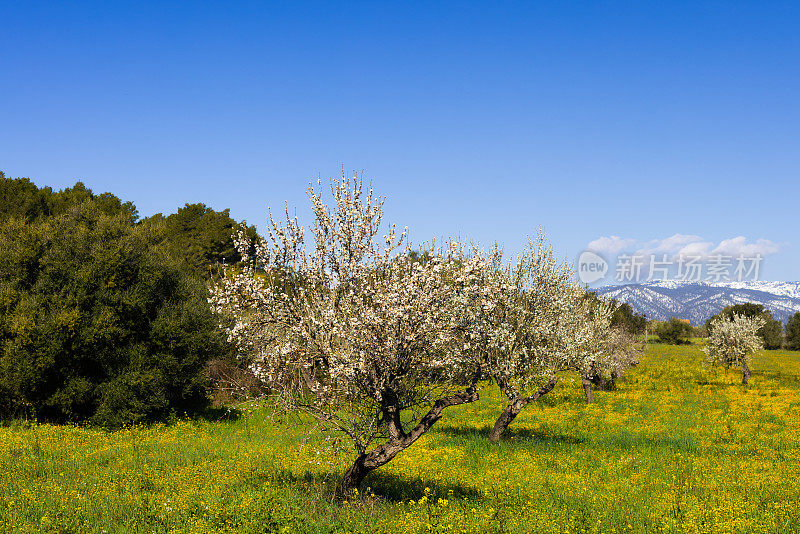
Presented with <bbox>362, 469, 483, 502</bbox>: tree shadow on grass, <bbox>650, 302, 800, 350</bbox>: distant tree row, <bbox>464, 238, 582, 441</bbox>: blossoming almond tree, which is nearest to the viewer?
<bbox>362, 469, 483, 502</bbox>: tree shadow on grass

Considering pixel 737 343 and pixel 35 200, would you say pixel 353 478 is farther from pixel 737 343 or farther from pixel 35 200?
pixel 737 343

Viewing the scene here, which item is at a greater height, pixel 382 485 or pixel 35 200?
pixel 35 200

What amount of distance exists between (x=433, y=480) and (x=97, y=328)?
18.9 meters

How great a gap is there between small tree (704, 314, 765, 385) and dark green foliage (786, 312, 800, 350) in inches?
3169

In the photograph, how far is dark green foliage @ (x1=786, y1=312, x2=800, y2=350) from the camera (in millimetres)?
116000

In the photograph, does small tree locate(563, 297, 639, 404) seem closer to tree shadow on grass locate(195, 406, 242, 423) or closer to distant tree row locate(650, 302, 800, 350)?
tree shadow on grass locate(195, 406, 242, 423)

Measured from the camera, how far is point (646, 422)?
28703mm

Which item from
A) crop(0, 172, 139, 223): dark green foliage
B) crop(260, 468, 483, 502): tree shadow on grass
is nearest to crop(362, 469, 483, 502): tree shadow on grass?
crop(260, 468, 483, 502): tree shadow on grass

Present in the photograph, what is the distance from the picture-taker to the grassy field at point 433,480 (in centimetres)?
1178

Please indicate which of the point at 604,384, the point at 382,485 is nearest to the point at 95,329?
the point at 382,485

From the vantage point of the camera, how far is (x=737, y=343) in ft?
174

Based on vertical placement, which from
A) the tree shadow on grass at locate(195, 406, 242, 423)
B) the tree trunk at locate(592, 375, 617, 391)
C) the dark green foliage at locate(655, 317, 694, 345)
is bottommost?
the tree shadow on grass at locate(195, 406, 242, 423)

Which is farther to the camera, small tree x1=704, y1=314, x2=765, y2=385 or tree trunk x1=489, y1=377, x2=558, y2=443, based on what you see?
small tree x1=704, y1=314, x2=765, y2=385

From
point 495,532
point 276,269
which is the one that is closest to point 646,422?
A: point 495,532
